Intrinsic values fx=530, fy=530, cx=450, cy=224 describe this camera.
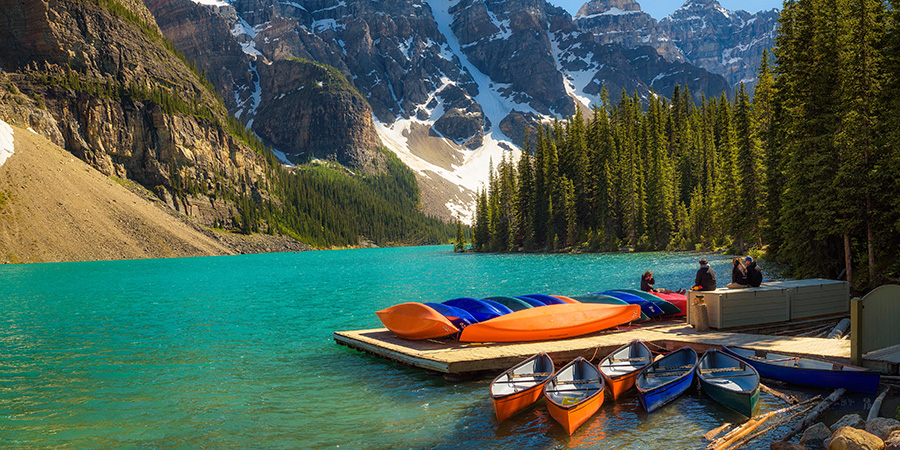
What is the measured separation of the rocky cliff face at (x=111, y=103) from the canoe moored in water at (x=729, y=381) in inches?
6120

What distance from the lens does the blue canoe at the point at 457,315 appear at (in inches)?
779

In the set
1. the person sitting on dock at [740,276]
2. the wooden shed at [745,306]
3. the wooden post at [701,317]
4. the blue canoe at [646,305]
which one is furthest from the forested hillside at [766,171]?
the blue canoe at [646,305]

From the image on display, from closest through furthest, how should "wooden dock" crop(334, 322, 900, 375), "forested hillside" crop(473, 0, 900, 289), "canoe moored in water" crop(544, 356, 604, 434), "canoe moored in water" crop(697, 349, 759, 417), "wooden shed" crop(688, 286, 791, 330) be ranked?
"canoe moored in water" crop(544, 356, 604, 434) < "canoe moored in water" crop(697, 349, 759, 417) < "wooden dock" crop(334, 322, 900, 375) < "wooden shed" crop(688, 286, 791, 330) < "forested hillside" crop(473, 0, 900, 289)

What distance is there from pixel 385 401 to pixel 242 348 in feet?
35.2

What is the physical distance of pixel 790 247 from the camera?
27.3 metres

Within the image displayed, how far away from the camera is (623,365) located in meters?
15.8

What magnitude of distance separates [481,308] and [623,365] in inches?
255

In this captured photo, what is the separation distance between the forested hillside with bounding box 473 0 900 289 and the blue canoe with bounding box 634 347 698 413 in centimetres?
1146

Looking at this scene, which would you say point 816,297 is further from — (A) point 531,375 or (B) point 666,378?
(A) point 531,375

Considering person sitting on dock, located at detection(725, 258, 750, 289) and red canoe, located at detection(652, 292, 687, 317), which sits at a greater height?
person sitting on dock, located at detection(725, 258, 750, 289)

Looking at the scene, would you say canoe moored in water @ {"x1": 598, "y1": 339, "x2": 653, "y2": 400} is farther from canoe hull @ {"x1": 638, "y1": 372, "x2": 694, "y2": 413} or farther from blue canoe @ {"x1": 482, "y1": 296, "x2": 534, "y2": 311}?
blue canoe @ {"x1": 482, "y1": 296, "x2": 534, "y2": 311}

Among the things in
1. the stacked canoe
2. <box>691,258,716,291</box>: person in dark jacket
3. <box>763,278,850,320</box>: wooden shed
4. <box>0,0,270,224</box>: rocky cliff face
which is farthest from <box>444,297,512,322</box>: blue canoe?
<box>0,0,270,224</box>: rocky cliff face

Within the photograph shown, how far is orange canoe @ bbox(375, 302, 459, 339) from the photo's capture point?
19.5 m

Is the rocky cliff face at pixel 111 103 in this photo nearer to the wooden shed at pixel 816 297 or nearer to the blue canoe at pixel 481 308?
the blue canoe at pixel 481 308
